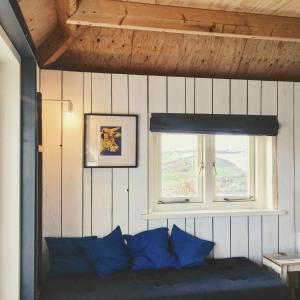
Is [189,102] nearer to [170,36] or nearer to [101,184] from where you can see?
[170,36]

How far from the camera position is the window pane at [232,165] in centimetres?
355

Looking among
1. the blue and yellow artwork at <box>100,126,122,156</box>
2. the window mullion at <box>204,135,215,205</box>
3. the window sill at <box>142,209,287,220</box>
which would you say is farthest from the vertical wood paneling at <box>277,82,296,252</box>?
the blue and yellow artwork at <box>100,126,122,156</box>

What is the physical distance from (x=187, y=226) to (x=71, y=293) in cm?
131

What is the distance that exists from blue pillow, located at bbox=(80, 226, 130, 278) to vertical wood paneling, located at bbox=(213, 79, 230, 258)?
0.95 metres

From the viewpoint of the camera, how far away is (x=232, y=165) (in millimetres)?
3588

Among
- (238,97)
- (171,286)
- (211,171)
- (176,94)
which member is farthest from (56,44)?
(171,286)

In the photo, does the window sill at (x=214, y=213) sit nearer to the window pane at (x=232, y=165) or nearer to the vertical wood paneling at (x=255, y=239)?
the vertical wood paneling at (x=255, y=239)

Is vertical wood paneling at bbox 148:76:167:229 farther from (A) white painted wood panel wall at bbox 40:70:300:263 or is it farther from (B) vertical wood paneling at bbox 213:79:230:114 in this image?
(B) vertical wood paneling at bbox 213:79:230:114

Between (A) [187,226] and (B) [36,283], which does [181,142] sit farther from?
(B) [36,283]

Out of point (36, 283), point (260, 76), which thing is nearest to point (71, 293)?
point (36, 283)

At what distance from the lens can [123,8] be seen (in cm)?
252

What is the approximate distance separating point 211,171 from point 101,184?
1170 mm

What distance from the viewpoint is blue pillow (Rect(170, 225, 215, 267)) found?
10.1 feet

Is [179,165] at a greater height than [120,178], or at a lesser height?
greater
